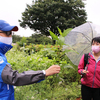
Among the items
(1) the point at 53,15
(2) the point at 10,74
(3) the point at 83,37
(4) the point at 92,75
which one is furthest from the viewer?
(1) the point at 53,15

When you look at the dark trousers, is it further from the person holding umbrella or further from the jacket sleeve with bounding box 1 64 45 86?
the jacket sleeve with bounding box 1 64 45 86

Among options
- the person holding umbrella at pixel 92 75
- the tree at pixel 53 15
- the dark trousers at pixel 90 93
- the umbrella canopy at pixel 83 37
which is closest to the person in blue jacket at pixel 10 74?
the person holding umbrella at pixel 92 75

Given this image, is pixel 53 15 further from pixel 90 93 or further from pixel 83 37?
pixel 90 93

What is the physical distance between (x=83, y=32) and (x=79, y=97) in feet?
5.35

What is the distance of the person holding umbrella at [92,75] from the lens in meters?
1.61

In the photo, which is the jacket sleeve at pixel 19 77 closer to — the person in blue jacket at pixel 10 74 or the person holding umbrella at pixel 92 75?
the person in blue jacket at pixel 10 74

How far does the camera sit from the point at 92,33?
2.31m

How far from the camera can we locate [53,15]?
16.3 metres

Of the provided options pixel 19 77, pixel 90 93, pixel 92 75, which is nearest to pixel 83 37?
pixel 92 75

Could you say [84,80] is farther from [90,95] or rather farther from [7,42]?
[7,42]

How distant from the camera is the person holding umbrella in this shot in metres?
1.61

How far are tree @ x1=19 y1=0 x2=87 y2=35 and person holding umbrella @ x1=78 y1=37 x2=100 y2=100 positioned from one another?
14.8m

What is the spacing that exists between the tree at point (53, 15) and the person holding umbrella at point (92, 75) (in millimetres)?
14792

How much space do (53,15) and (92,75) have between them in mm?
15887
